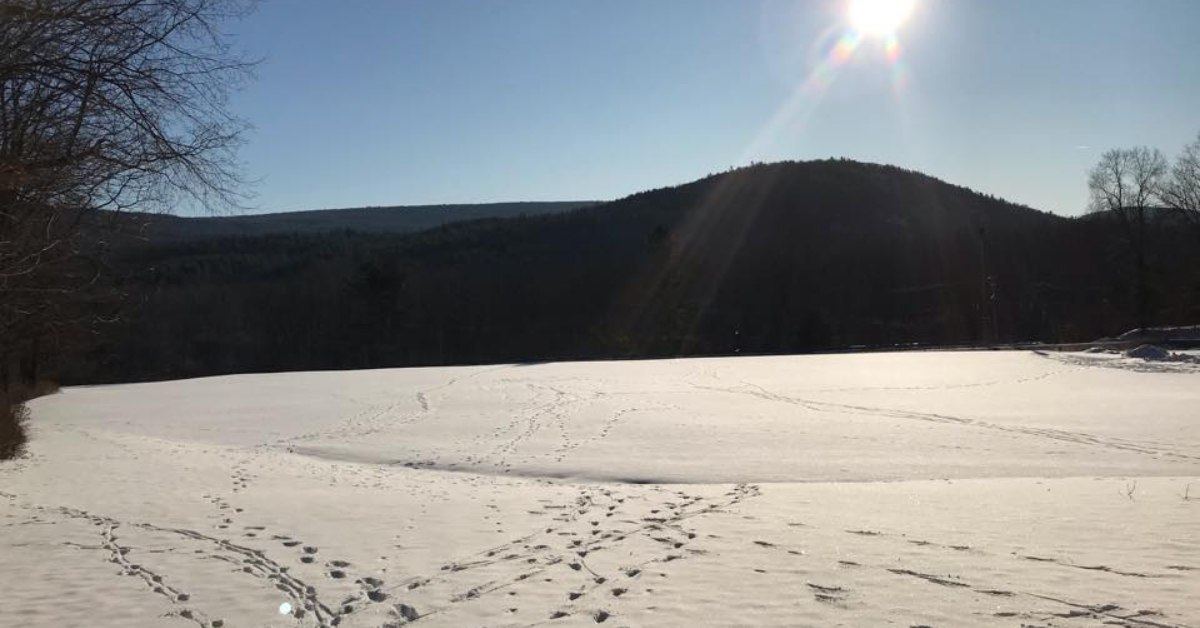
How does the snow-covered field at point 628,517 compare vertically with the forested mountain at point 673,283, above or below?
below

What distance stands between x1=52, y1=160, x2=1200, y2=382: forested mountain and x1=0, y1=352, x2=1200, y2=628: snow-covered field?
127ft

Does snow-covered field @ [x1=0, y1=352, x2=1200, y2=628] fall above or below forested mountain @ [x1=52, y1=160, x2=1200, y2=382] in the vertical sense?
below

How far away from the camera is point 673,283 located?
6184cm

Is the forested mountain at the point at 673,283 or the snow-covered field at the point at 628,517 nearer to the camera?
the snow-covered field at the point at 628,517

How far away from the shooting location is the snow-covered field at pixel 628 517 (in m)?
5.88

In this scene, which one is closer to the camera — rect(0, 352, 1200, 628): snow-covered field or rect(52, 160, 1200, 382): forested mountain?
rect(0, 352, 1200, 628): snow-covered field

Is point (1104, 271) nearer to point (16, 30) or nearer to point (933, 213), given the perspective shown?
Answer: point (933, 213)

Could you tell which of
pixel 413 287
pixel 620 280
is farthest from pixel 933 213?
pixel 413 287

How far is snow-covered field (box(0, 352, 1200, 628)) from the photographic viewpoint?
5.88 metres

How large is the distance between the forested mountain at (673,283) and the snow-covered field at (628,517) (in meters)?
38.7

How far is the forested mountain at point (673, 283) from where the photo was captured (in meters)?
63.7

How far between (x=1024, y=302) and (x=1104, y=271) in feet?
30.3

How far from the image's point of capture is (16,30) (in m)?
6.00

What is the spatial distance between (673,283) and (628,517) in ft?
175
